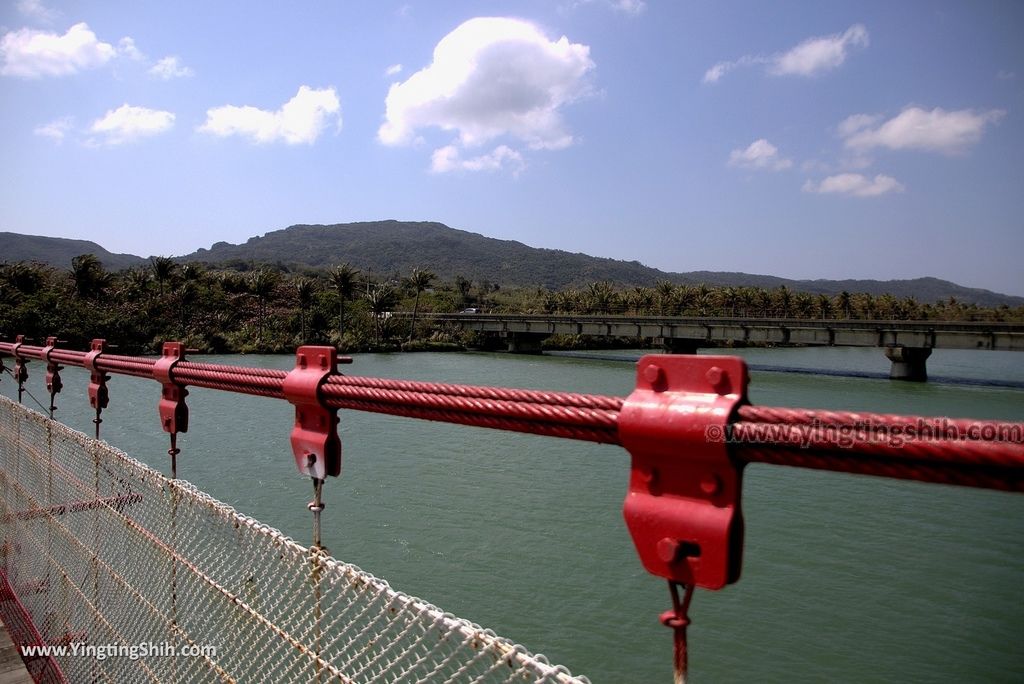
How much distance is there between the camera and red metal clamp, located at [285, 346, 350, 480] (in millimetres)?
1750

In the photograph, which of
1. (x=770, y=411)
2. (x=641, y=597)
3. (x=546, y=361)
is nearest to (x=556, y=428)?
(x=770, y=411)

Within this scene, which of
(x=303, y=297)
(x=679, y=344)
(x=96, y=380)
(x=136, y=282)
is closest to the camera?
(x=96, y=380)

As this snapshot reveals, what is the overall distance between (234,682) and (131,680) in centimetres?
106

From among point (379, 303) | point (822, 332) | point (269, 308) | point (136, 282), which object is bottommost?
point (822, 332)

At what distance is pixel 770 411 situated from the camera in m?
0.95

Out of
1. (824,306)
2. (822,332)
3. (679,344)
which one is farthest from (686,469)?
(824,306)

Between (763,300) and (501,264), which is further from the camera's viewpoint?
(501,264)

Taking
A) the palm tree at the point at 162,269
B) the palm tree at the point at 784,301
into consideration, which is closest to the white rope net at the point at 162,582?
the palm tree at the point at 162,269

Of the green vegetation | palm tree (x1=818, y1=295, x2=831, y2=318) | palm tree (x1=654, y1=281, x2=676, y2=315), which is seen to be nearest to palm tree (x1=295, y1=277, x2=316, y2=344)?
the green vegetation

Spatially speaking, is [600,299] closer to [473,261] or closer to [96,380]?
[96,380]

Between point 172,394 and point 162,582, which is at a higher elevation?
point 172,394

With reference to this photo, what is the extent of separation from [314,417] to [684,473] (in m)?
1.12

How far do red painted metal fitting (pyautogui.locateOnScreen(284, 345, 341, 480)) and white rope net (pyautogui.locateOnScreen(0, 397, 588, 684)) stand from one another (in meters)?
0.20

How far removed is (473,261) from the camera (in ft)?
570
